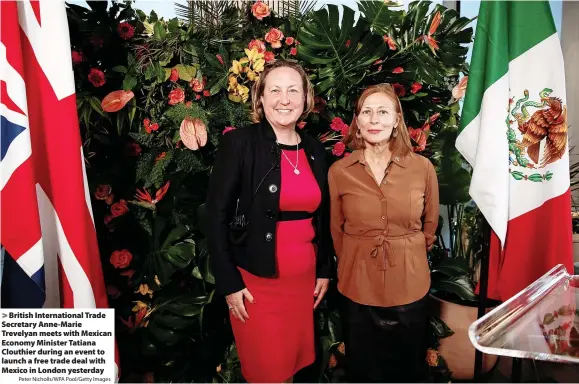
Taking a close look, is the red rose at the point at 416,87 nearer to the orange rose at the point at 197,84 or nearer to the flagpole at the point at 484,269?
the flagpole at the point at 484,269

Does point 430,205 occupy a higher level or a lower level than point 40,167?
lower

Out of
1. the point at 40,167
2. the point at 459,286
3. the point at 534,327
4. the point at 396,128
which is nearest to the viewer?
the point at 534,327

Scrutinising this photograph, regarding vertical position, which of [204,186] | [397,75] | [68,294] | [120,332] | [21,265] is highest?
[397,75]

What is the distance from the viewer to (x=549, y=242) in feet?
6.13

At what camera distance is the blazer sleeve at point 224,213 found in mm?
1706

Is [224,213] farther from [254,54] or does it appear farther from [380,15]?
[380,15]

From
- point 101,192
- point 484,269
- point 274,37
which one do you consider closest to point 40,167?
point 101,192

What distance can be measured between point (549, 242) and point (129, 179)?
6.22 feet

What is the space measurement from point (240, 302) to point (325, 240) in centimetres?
44

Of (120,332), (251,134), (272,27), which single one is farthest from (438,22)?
(120,332)

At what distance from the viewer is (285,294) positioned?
1.79 metres

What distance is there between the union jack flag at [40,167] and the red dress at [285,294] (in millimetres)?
629

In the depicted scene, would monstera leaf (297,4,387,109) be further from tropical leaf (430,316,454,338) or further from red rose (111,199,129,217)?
tropical leaf (430,316,454,338)

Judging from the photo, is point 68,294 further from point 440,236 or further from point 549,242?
point 549,242
